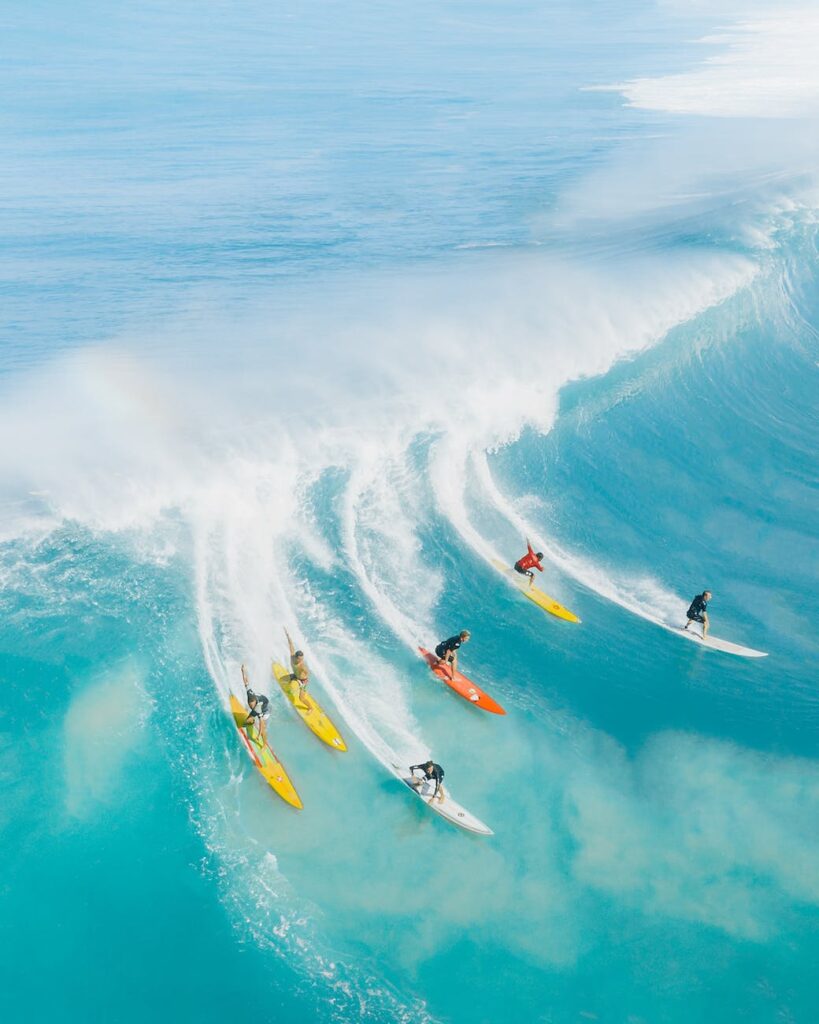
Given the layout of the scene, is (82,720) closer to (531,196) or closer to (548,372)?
(548,372)

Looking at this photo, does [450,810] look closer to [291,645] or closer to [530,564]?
[291,645]

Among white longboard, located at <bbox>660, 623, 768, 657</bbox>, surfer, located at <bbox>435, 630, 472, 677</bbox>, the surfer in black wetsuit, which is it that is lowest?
the surfer in black wetsuit

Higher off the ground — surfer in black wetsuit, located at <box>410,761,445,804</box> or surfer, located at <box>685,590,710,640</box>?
surfer, located at <box>685,590,710,640</box>

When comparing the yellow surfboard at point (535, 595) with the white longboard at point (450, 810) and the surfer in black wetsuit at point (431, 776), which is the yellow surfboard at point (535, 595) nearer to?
the surfer in black wetsuit at point (431, 776)

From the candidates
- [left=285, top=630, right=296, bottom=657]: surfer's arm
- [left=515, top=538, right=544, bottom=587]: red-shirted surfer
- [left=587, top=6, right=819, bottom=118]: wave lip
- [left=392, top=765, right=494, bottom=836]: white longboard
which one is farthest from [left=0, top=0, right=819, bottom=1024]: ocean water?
[left=587, top=6, right=819, bottom=118]: wave lip

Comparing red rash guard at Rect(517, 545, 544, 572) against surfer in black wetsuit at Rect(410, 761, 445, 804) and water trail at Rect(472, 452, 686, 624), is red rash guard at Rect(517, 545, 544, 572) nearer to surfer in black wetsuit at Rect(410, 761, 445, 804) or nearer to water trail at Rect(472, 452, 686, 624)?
water trail at Rect(472, 452, 686, 624)

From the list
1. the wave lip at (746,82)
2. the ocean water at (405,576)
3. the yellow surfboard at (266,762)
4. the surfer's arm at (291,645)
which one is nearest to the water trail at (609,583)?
the ocean water at (405,576)

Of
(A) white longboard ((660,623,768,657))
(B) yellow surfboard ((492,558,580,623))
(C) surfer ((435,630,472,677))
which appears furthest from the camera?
(B) yellow surfboard ((492,558,580,623))

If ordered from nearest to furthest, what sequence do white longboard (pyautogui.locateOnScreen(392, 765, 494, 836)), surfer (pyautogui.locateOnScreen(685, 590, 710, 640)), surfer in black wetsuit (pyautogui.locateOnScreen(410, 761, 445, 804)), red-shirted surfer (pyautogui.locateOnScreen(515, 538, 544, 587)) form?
white longboard (pyautogui.locateOnScreen(392, 765, 494, 836)) → surfer in black wetsuit (pyautogui.locateOnScreen(410, 761, 445, 804)) → surfer (pyautogui.locateOnScreen(685, 590, 710, 640)) → red-shirted surfer (pyautogui.locateOnScreen(515, 538, 544, 587))
